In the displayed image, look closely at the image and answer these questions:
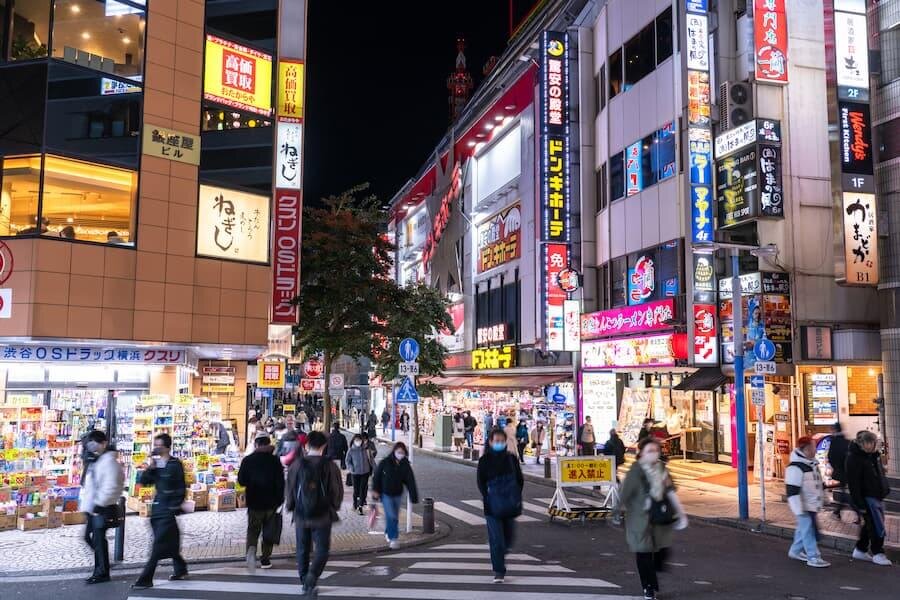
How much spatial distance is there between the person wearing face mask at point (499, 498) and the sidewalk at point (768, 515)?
6.22 metres

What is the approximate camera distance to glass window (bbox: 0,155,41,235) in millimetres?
17438

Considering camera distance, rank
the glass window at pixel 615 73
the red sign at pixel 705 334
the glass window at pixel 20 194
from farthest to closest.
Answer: the glass window at pixel 615 73 → the red sign at pixel 705 334 → the glass window at pixel 20 194

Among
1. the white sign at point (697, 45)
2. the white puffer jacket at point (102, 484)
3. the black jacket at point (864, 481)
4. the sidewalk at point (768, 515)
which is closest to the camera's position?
the white puffer jacket at point (102, 484)

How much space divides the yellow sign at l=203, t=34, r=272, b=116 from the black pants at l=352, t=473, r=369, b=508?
10.2m

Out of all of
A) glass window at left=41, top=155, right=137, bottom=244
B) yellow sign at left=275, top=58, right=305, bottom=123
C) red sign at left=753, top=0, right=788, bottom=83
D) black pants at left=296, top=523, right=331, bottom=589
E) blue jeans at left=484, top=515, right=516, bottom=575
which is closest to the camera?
black pants at left=296, top=523, right=331, bottom=589

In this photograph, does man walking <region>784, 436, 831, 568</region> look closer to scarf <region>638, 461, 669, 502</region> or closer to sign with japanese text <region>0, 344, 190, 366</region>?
scarf <region>638, 461, 669, 502</region>

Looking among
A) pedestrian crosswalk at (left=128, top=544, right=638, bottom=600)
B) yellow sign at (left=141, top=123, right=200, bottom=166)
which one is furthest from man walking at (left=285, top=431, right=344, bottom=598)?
yellow sign at (left=141, top=123, right=200, bottom=166)

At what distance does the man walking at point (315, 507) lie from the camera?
31.3 feet

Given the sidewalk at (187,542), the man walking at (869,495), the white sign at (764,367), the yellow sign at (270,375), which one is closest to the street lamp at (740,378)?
the white sign at (764,367)

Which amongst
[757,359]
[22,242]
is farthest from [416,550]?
[22,242]

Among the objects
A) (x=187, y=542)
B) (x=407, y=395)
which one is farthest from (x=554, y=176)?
(x=187, y=542)

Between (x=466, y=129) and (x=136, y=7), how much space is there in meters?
26.4

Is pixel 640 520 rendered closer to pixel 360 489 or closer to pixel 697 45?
pixel 360 489

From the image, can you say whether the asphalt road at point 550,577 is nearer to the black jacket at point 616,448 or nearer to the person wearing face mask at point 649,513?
the person wearing face mask at point 649,513
